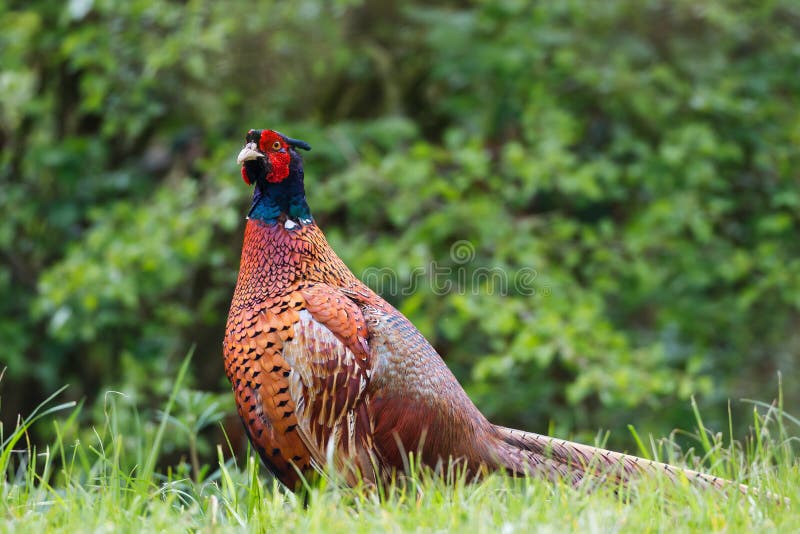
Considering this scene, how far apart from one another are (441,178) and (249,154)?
2.30 metres

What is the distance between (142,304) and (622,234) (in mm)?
3044

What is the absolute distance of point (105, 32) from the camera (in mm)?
5289

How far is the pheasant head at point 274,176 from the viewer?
3.14 m

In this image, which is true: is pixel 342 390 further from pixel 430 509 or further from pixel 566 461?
pixel 566 461

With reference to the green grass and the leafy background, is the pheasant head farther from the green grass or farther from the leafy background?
the leafy background

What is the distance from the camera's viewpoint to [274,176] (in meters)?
3.17

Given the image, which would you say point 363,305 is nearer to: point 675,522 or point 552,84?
point 675,522

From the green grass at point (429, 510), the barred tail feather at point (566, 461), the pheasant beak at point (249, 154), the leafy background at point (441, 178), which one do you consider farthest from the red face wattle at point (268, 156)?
the leafy background at point (441, 178)

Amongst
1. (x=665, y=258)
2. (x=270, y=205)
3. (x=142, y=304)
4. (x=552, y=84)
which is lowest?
(x=142, y=304)

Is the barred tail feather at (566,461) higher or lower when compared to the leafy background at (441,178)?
lower

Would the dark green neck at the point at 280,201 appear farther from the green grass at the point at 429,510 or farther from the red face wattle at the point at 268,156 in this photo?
the green grass at the point at 429,510

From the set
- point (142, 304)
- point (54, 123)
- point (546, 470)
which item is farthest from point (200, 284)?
point (546, 470)

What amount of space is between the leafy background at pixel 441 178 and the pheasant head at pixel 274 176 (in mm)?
1668

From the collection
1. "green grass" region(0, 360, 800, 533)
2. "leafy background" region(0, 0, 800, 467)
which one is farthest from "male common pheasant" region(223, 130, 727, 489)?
"leafy background" region(0, 0, 800, 467)
